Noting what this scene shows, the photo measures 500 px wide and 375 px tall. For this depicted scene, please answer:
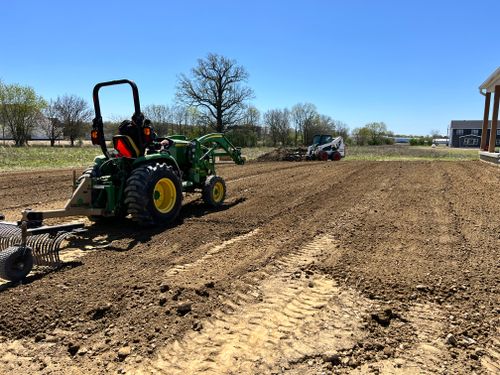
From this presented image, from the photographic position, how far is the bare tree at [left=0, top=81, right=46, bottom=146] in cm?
5378

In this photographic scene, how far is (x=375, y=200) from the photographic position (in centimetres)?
934

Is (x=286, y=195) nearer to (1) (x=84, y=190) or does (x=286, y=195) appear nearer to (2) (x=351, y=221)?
(2) (x=351, y=221)

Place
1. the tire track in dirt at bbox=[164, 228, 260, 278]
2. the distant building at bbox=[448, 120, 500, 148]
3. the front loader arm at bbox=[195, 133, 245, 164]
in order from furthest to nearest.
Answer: the distant building at bbox=[448, 120, 500, 148]
the front loader arm at bbox=[195, 133, 245, 164]
the tire track in dirt at bbox=[164, 228, 260, 278]

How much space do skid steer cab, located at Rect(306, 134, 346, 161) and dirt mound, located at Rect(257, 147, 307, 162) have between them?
30.9 inches

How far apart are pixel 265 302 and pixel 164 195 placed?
11.7 feet

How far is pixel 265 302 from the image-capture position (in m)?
3.84

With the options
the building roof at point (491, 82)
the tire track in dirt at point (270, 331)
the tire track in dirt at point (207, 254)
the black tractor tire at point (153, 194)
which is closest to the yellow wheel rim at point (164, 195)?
the black tractor tire at point (153, 194)

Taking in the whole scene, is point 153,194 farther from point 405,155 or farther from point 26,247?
point 405,155

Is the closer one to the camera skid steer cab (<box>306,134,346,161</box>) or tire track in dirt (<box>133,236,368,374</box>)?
tire track in dirt (<box>133,236,368,374</box>)

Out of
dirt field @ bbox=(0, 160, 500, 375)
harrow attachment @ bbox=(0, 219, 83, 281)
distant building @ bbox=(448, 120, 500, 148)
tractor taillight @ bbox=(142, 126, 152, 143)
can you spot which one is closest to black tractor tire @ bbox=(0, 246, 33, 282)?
harrow attachment @ bbox=(0, 219, 83, 281)

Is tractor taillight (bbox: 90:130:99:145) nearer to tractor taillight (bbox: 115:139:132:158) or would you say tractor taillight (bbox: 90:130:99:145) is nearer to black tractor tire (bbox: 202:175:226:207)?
tractor taillight (bbox: 115:139:132:158)

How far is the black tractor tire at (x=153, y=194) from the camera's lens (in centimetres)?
615

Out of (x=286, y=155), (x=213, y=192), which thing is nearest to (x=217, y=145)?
(x=213, y=192)

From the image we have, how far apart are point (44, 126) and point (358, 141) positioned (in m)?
58.8
